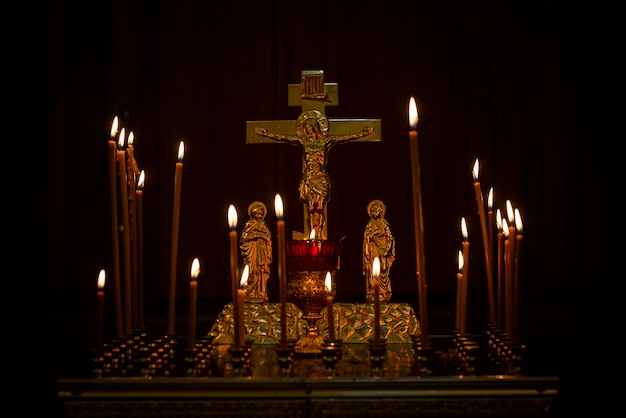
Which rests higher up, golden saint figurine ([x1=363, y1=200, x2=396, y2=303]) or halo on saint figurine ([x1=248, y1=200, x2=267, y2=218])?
halo on saint figurine ([x1=248, y1=200, x2=267, y2=218])

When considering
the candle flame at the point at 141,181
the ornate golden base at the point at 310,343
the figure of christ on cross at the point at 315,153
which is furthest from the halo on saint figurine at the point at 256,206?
the ornate golden base at the point at 310,343

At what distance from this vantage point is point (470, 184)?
303 cm

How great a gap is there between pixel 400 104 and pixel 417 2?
39 cm

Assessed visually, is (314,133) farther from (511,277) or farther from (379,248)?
(511,277)

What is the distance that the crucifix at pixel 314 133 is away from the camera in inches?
110

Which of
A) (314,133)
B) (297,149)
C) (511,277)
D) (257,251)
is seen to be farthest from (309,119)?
(511,277)

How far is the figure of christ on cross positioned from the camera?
2.79 m

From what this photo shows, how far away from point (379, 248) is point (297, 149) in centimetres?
58

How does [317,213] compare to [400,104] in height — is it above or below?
below

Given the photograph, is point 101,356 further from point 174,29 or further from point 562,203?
point 562,203

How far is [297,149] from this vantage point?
3.12 m

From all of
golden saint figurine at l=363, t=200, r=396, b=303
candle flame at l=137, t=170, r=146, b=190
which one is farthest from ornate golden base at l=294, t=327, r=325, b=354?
candle flame at l=137, t=170, r=146, b=190

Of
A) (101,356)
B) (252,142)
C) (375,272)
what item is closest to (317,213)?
(252,142)

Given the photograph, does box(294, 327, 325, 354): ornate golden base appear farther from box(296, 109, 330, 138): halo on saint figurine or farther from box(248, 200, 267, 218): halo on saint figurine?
box(296, 109, 330, 138): halo on saint figurine
